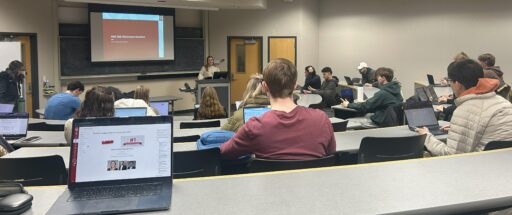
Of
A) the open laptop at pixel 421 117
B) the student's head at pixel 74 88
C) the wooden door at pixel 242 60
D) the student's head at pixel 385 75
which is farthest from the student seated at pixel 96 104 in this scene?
the wooden door at pixel 242 60

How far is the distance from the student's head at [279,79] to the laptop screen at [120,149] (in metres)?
0.70

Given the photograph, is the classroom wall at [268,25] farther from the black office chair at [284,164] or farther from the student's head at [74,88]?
the black office chair at [284,164]

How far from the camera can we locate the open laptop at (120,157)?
1.66 m

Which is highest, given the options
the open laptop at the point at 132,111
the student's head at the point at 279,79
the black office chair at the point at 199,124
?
the student's head at the point at 279,79

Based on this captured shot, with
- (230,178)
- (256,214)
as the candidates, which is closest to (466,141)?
(230,178)

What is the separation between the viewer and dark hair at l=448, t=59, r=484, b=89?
2.78 m

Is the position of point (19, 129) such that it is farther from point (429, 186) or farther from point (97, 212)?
point (429, 186)

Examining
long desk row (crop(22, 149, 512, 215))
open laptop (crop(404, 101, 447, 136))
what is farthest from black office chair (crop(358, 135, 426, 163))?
long desk row (crop(22, 149, 512, 215))

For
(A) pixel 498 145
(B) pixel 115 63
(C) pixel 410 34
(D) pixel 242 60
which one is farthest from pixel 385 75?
(D) pixel 242 60

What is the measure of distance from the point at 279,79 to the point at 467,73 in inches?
51.4

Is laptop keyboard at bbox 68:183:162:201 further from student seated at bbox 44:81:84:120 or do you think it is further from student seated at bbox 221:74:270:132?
student seated at bbox 44:81:84:120

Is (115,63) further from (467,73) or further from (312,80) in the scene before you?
(467,73)

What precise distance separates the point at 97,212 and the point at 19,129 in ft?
10.2

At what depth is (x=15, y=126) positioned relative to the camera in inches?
159
